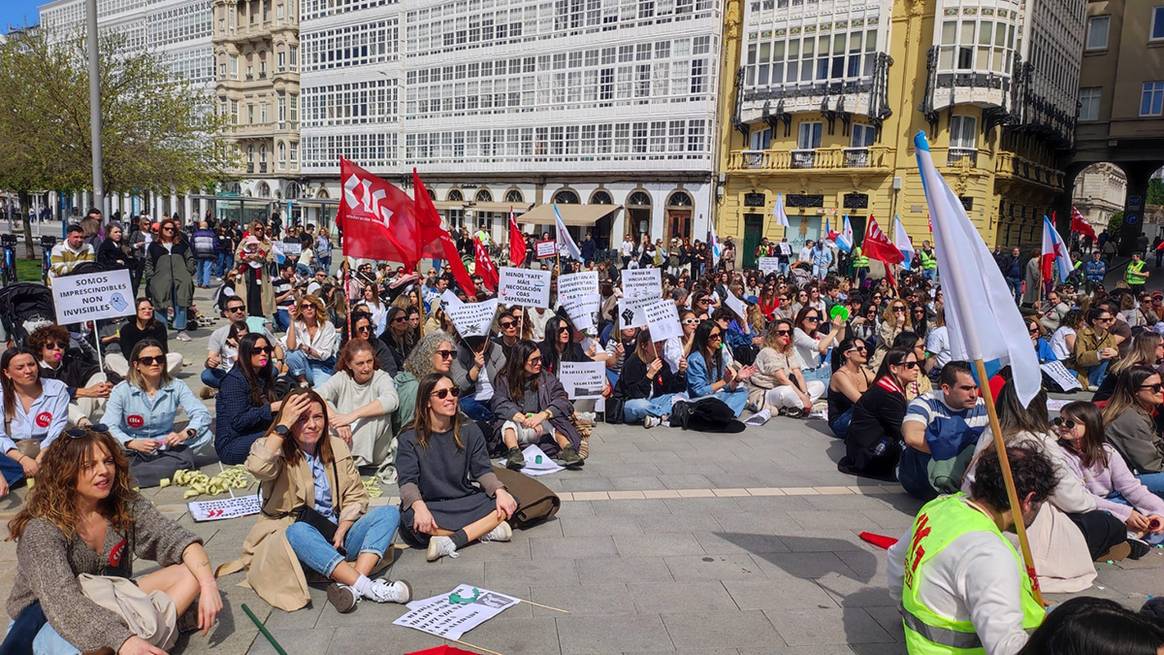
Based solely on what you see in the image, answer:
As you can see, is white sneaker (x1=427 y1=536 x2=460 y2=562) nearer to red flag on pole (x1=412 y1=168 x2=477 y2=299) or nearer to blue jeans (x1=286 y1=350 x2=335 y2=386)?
blue jeans (x1=286 y1=350 x2=335 y2=386)

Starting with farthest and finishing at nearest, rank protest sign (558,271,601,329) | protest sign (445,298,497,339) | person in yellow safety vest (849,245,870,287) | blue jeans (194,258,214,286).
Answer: person in yellow safety vest (849,245,870,287) < blue jeans (194,258,214,286) < protest sign (558,271,601,329) < protest sign (445,298,497,339)

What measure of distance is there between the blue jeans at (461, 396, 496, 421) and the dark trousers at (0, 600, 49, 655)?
507 cm

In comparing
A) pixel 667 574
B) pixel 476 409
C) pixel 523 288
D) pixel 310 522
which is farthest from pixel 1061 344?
pixel 310 522

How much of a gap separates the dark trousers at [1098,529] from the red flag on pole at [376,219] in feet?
23.9

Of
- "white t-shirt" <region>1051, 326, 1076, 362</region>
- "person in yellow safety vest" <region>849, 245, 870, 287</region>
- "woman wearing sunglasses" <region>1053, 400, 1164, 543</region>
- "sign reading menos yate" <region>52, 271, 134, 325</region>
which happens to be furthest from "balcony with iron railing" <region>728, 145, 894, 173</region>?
"sign reading menos yate" <region>52, 271, 134, 325</region>

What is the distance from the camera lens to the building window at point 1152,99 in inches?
1610

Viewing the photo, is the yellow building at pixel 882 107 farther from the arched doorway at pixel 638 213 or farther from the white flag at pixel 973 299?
the white flag at pixel 973 299

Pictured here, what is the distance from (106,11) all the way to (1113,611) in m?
90.3

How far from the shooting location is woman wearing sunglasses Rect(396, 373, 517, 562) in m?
5.67

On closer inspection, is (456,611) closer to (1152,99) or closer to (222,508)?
(222,508)

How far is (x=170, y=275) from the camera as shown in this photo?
14469mm

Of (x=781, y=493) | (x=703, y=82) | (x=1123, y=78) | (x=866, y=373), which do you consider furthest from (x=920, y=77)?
(x=781, y=493)

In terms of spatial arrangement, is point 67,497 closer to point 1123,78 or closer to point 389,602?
point 389,602

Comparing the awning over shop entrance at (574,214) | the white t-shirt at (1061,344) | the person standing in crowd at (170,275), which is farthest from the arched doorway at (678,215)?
the person standing in crowd at (170,275)
